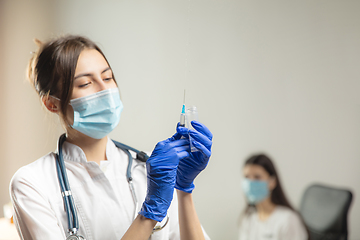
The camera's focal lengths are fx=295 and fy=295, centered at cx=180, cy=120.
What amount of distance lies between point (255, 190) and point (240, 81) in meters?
0.69

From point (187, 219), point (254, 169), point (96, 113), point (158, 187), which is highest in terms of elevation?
point (96, 113)

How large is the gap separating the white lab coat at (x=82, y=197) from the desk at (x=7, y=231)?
114cm

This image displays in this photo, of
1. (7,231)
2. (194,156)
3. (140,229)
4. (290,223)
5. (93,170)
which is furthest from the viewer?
(7,231)

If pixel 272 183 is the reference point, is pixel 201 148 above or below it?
above

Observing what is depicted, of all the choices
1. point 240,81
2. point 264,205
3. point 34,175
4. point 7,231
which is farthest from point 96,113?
point 7,231

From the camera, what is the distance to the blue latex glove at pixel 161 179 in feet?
2.79

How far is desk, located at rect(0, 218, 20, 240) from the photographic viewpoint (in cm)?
185

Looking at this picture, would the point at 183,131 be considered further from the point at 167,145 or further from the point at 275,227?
the point at 275,227

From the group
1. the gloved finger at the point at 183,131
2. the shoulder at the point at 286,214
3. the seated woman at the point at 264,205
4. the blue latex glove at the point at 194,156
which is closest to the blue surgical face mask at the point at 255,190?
the seated woman at the point at 264,205

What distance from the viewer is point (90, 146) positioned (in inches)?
43.0

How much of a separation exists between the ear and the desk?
1.20m

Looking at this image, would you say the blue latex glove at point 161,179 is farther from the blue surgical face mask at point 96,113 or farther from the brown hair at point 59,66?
the brown hair at point 59,66

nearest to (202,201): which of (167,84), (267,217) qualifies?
(267,217)

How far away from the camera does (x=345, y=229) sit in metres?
1.60
